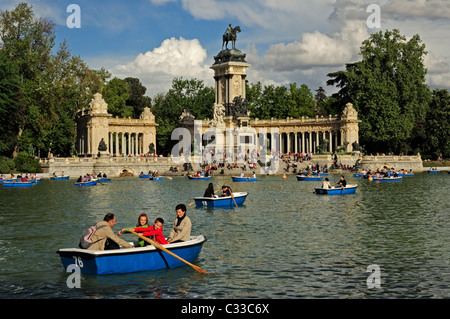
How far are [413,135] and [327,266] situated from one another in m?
86.3

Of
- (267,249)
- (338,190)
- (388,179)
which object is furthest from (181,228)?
(388,179)

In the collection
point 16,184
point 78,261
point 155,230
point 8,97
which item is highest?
point 8,97

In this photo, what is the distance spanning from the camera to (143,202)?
132 ft

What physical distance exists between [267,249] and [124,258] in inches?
254

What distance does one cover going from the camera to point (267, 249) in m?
21.5

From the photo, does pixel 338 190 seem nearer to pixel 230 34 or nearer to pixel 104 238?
pixel 104 238

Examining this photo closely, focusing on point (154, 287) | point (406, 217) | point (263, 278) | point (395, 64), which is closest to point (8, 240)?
point (154, 287)

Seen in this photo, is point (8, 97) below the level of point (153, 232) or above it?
above

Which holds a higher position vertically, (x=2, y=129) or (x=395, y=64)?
(x=395, y=64)

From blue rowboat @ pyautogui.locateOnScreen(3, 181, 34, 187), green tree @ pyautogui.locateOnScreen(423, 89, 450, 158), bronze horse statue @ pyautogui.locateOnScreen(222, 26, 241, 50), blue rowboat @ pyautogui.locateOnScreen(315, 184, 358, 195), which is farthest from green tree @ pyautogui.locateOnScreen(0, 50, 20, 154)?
green tree @ pyautogui.locateOnScreen(423, 89, 450, 158)

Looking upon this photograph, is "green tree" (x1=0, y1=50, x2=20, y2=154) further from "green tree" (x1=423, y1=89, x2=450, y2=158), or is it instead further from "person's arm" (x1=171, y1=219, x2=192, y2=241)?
"green tree" (x1=423, y1=89, x2=450, y2=158)

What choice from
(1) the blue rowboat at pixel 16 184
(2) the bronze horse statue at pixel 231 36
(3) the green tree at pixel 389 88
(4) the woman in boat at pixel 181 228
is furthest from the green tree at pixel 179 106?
(4) the woman in boat at pixel 181 228

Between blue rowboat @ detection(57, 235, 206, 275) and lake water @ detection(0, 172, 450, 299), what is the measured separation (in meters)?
0.24
